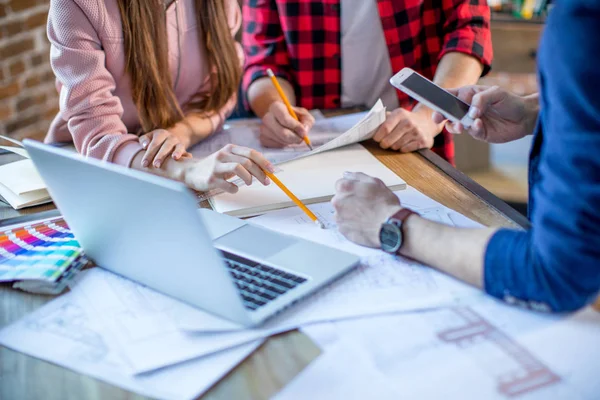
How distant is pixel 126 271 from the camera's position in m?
0.87

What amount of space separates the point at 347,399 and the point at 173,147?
0.70m

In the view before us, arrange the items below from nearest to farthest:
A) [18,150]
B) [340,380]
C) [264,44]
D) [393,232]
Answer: [340,380] < [393,232] < [18,150] < [264,44]

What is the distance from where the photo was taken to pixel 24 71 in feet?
8.69

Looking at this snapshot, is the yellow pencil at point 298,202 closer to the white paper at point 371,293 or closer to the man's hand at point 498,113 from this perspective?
the white paper at point 371,293

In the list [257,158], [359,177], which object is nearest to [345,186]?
[359,177]

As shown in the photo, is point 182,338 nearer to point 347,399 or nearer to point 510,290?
point 347,399

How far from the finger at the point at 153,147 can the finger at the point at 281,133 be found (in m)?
0.24

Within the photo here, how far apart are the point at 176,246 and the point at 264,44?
989 millimetres

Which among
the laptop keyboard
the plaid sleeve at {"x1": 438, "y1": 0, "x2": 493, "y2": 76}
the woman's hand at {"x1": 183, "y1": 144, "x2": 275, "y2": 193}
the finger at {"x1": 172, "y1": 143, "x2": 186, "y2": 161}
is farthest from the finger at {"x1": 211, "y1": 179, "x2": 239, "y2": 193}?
the plaid sleeve at {"x1": 438, "y1": 0, "x2": 493, "y2": 76}

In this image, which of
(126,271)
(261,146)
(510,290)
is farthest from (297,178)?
(510,290)

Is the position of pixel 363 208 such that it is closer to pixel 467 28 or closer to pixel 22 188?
pixel 22 188

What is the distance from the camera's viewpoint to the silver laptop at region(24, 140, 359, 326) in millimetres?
711

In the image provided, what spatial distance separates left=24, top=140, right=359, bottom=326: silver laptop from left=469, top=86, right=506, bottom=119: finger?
0.41m

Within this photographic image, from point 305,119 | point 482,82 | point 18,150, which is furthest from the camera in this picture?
point 482,82
